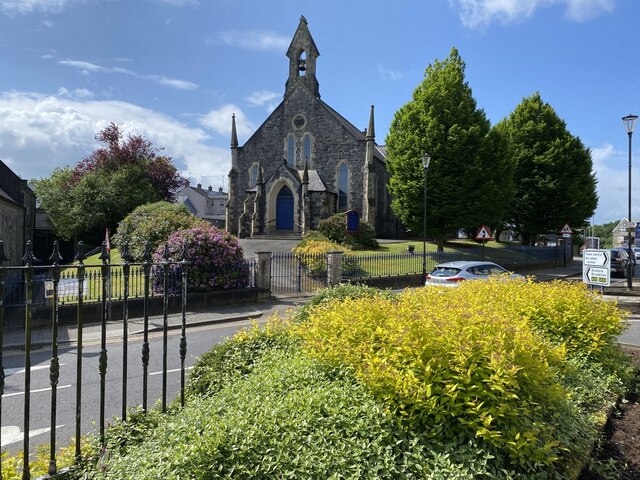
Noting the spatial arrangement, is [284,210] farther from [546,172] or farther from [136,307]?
[136,307]

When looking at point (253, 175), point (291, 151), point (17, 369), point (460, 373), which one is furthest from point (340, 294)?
point (253, 175)

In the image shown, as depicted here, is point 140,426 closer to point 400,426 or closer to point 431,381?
point 400,426

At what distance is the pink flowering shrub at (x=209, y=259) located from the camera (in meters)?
15.1

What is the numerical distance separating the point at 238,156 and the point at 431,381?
131 ft

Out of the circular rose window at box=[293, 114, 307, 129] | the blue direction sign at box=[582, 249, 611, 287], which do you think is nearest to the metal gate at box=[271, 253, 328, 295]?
the blue direction sign at box=[582, 249, 611, 287]

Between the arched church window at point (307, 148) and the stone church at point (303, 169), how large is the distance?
0.30ft

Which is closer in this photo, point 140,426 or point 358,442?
point 358,442

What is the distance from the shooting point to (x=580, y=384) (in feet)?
16.5

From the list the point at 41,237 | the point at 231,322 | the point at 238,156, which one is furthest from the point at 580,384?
the point at 41,237

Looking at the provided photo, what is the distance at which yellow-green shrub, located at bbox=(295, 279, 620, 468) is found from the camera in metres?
3.21

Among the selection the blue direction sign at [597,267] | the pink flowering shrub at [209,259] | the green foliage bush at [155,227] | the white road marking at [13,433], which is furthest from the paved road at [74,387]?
the blue direction sign at [597,267]

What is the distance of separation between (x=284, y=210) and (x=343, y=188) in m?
5.63

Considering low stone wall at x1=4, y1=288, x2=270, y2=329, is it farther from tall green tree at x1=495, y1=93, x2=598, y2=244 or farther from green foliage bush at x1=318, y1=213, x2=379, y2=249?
tall green tree at x1=495, y1=93, x2=598, y2=244

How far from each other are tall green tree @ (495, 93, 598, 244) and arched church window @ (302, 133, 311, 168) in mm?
15975
